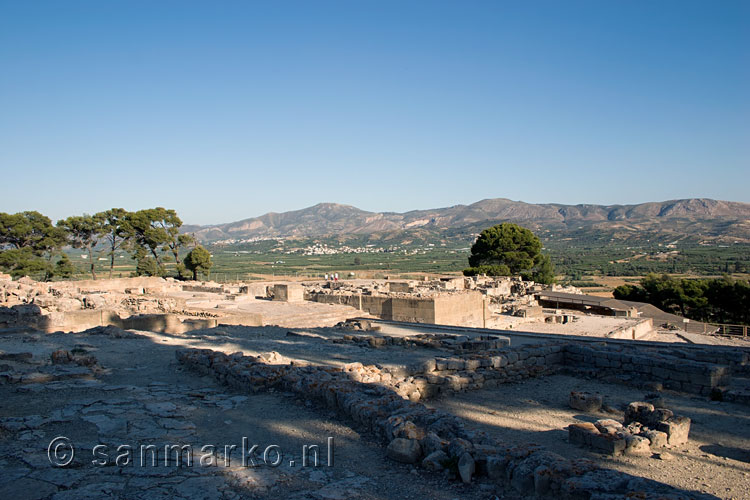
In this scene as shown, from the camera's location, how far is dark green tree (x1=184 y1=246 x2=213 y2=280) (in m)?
41.6

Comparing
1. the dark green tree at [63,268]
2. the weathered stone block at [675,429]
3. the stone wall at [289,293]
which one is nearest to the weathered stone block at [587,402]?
the weathered stone block at [675,429]

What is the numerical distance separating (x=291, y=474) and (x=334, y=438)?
1.06 meters

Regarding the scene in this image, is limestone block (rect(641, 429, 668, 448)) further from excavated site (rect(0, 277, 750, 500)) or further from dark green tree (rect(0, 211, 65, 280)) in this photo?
dark green tree (rect(0, 211, 65, 280))

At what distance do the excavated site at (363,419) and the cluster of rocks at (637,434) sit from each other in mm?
21

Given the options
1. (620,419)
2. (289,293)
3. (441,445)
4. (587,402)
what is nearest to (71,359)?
(441,445)

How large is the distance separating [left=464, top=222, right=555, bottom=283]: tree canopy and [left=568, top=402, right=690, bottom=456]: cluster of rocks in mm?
38027

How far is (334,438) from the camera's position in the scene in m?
5.73

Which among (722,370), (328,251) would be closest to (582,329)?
(722,370)

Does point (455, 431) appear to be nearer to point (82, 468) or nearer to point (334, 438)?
point (334, 438)

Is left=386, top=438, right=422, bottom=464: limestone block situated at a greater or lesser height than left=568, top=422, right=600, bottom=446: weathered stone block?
greater

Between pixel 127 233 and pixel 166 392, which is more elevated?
pixel 127 233

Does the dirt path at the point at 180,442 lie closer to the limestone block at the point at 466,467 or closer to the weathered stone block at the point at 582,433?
the limestone block at the point at 466,467

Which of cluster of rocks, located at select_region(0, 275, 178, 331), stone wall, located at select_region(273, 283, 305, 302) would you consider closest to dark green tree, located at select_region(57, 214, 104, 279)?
cluster of rocks, located at select_region(0, 275, 178, 331)

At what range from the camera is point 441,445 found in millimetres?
5000
